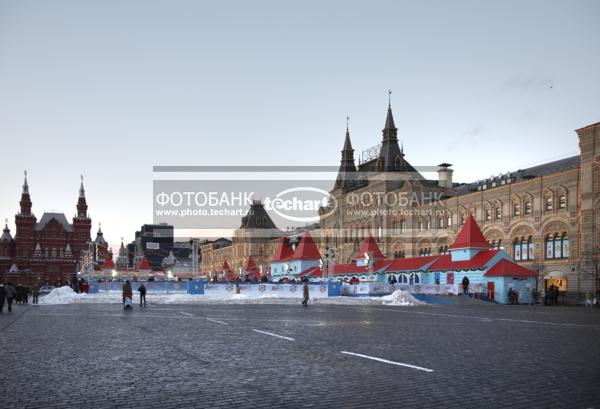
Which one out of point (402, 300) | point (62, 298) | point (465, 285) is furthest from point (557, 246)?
point (62, 298)

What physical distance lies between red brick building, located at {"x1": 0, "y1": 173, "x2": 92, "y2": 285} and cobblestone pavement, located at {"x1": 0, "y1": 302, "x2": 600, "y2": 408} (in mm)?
121665

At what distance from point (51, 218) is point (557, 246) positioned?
115676mm

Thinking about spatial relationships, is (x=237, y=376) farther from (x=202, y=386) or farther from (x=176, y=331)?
(x=176, y=331)

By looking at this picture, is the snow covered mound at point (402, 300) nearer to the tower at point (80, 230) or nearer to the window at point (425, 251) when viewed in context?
the window at point (425, 251)

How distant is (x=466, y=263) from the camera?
4794cm

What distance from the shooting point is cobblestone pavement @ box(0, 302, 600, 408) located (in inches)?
279

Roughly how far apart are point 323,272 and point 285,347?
4902cm

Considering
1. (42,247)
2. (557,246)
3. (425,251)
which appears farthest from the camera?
(42,247)

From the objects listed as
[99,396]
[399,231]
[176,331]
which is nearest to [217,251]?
[399,231]

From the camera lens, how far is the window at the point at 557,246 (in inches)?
1938

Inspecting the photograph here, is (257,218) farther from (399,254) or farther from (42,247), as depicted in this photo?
(399,254)

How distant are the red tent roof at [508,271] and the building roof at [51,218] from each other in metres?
114

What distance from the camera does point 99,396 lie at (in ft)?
24.0

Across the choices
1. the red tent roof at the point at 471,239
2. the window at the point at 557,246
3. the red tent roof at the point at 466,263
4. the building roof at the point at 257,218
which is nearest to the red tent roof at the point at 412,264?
the red tent roof at the point at 466,263
